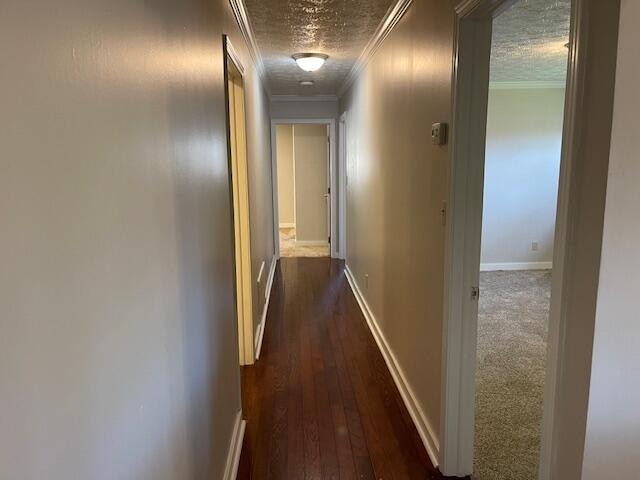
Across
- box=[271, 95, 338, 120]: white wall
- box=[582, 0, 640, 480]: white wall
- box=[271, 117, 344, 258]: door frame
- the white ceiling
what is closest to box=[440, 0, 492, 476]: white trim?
box=[582, 0, 640, 480]: white wall

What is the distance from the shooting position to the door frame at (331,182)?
6.71 meters

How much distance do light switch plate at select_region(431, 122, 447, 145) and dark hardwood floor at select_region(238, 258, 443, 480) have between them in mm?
1532

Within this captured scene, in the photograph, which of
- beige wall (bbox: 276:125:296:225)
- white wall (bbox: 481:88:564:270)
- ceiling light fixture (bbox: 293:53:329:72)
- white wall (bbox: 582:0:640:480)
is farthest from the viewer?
beige wall (bbox: 276:125:296:225)

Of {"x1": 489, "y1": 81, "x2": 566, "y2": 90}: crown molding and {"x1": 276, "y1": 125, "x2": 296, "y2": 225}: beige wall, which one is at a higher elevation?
{"x1": 489, "y1": 81, "x2": 566, "y2": 90}: crown molding

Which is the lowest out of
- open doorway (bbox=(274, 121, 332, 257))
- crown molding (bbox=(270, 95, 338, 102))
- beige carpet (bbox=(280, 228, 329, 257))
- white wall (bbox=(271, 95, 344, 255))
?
beige carpet (bbox=(280, 228, 329, 257))

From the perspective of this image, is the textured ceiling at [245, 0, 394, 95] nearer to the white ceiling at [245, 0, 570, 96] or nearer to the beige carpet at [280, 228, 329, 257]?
the white ceiling at [245, 0, 570, 96]

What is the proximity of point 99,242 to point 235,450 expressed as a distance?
184 centimetres

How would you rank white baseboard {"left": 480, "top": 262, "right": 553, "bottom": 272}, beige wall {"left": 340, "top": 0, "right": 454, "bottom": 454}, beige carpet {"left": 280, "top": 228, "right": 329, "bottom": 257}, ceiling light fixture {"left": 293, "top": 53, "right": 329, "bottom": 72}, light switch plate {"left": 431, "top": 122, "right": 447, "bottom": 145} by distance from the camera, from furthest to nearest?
beige carpet {"left": 280, "top": 228, "right": 329, "bottom": 257}
white baseboard {"left": 480, "top": 262, "right": 553, "bottom": 272}
ceiling light fixture {"left": 293, "top": 53, "right": 329, "bottom": 72}
beige wall {"left": 340, "top": 0, "right": 454, "bottom": 454}
light switch plate {"left": 431, "top": 122, "right": 447, "bottom": 145}

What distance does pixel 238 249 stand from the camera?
318 centimetres

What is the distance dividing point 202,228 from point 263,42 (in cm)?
244

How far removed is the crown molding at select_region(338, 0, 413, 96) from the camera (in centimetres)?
269

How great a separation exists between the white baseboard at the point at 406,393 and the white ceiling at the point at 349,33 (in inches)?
89.1

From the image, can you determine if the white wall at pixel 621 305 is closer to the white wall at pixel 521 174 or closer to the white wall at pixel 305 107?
the white wall at pixel 521 174

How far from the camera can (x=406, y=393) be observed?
289 centimetres
